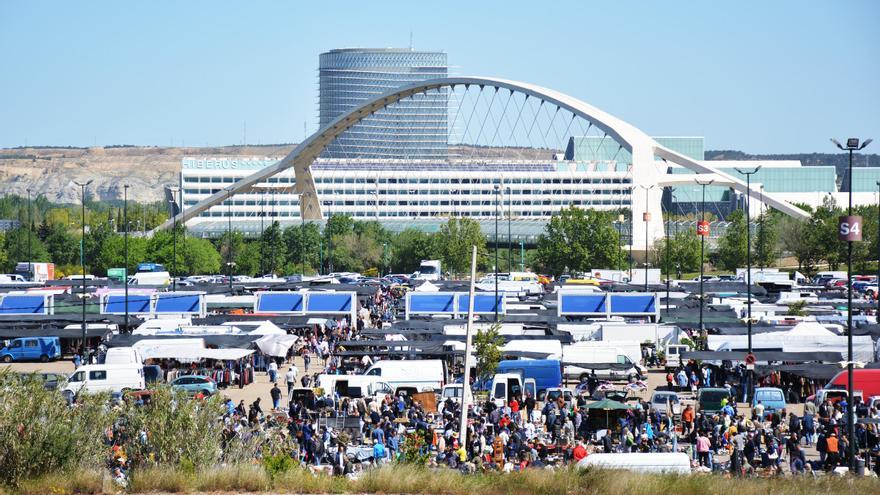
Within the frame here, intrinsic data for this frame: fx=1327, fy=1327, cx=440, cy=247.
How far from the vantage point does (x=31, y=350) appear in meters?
43.6

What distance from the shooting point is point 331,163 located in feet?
564

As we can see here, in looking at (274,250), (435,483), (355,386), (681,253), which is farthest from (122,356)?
(274,250)

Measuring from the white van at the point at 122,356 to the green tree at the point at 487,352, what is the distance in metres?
9.32

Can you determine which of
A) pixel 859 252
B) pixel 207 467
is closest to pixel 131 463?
pixel 207 467

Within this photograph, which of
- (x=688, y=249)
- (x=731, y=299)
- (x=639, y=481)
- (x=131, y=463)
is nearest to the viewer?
(x=639, y=481)

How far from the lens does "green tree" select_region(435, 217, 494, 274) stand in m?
92.8

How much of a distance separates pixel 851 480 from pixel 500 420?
29.4ft

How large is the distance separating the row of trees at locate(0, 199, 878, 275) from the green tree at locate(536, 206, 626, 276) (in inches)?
2.6

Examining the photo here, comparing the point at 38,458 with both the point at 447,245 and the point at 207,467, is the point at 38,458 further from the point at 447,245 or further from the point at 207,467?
the point at 447,245

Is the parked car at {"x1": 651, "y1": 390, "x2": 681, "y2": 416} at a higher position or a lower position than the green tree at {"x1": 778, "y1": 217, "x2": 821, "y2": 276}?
lower

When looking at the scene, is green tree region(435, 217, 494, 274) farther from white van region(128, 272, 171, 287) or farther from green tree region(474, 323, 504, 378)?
green tree region(474, 323, 504, 378)

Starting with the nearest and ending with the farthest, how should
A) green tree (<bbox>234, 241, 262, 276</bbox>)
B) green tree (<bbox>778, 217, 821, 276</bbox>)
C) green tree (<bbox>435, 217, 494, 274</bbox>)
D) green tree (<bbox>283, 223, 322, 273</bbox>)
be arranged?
green tree (<bbox>778, 217, 821, 276</bbox>), green tree (<bbox>435, 217, 494, 274</bbox>), green tree (<bbox>234, 241, 262, 276</bbox>), green tree (<bbox>283, 223, 322, 273</bbox>)

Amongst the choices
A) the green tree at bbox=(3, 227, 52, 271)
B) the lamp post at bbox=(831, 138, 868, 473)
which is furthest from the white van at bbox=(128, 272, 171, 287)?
the lamp post at bbox=(831, 138, 868, 473)

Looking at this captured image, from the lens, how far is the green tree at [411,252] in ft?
323
